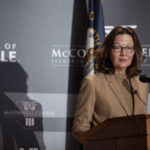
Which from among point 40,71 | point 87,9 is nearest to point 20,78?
point 40,71

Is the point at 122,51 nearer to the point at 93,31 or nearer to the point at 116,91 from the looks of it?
the point at 116,91

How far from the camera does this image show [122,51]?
159 cm

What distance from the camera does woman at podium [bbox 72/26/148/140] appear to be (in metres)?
1.49

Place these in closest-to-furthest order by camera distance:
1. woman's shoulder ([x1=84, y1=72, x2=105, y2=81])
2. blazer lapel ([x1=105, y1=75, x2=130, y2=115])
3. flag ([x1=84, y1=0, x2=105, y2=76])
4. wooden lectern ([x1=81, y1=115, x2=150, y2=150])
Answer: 1. wooden lectern ([x1=81, y1=115, x2=150, y2=150])
2. blazer lapel ([x1=105, y1=75, x2=130, y2=115])
3. woman's shoulder ([x1=84, y1=72, x2=105, y2=81])
4. flag ([x1=84, y1=0, x2=105, y2=76])

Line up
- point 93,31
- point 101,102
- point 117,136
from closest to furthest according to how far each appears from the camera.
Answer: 1. point 117,136
2. point 101,102
3. point 93,31

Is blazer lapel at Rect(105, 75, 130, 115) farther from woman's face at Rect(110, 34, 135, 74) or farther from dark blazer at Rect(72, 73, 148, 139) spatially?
woman's face at Rect(110, 34, 135, 74)

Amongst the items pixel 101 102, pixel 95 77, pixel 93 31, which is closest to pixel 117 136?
pixel 101 102

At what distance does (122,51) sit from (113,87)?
9.9 inches

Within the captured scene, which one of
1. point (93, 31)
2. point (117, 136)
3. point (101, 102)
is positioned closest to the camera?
point (117, 136)

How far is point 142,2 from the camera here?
304 centimetres

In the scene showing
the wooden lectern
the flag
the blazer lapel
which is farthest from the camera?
the flag

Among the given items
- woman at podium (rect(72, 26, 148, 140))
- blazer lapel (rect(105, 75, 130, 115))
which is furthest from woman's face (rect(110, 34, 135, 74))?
blazer lapel (rect(105, 75, 130, 115))

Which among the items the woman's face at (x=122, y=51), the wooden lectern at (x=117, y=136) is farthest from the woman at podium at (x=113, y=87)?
the wooden lectern at (x=117, y=136)

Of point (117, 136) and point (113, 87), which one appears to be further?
point (113, 87)
